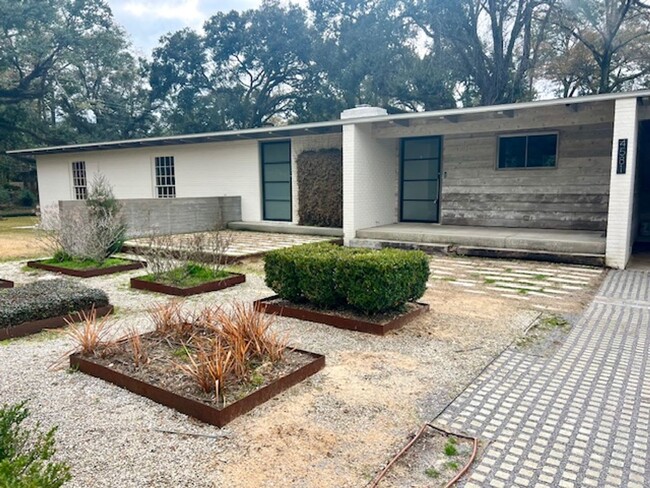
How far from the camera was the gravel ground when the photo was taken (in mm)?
2334

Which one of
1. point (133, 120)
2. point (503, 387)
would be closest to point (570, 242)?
point (503, 387)

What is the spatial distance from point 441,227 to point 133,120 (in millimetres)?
20526

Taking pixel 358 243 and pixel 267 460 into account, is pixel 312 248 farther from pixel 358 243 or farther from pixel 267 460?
pixel 358 243

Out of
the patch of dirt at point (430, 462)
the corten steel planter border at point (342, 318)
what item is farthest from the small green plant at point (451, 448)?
the corten steel planter border at point (342, 318)

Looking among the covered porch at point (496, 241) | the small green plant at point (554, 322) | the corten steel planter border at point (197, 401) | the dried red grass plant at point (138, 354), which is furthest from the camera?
the covered porch at point (496, 241)

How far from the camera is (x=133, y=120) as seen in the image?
25.9 m

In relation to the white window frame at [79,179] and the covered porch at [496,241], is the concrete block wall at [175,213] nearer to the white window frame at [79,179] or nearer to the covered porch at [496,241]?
the covered porch at [496,241]

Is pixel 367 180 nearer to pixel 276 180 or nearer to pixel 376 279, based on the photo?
pixel 276 180

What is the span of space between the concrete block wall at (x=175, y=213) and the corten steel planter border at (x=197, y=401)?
7.12 m

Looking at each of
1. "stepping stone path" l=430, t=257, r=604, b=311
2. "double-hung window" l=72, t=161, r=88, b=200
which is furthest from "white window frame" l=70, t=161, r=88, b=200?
"stepping stone path" l=430, t=257, r=604, b=311

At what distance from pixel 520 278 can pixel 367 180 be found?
4.77m

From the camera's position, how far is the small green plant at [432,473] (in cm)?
229

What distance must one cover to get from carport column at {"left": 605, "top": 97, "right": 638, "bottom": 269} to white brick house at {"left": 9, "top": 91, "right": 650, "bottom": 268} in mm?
15

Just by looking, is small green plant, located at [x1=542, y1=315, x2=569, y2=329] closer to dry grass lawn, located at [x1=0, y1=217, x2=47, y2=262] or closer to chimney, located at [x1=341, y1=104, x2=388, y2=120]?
chimney, located at [x1=341, y1=104, x2=388, y2=120]
